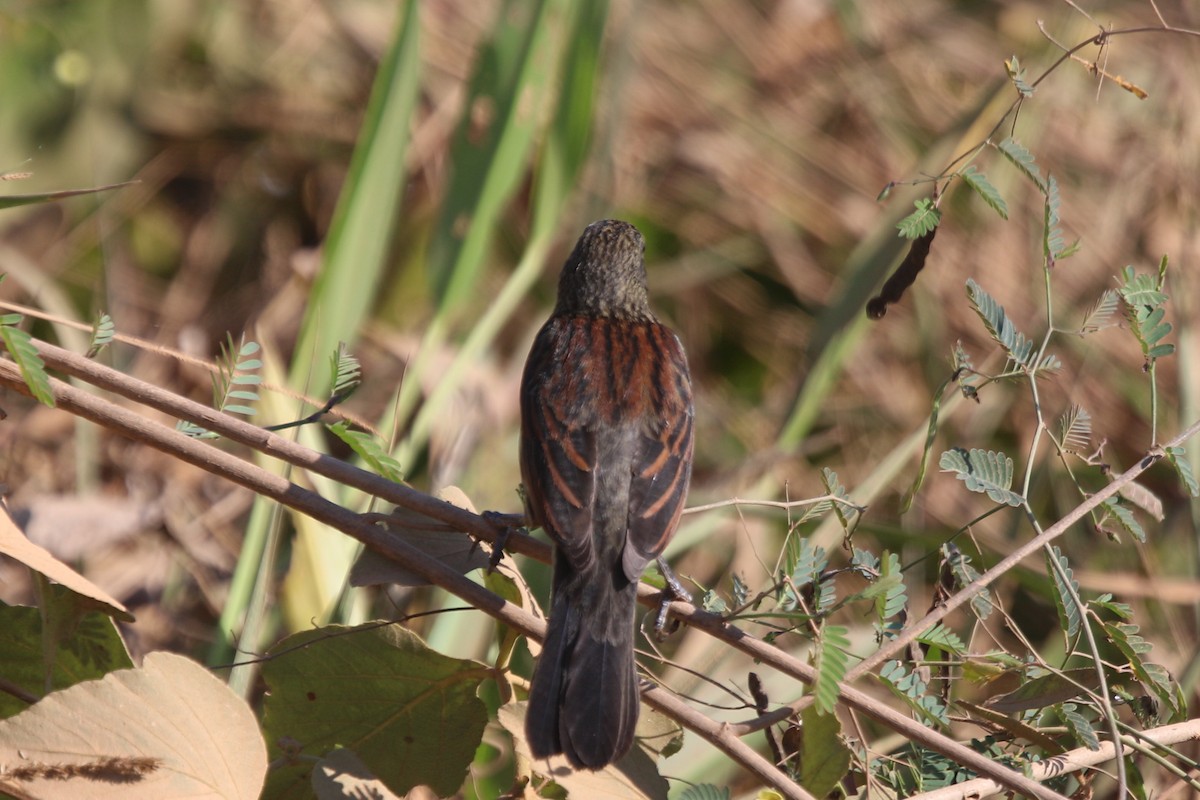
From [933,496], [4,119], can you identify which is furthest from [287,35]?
[933,496]

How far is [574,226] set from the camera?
21.4ft

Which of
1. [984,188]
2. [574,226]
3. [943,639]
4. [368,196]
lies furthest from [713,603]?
[574,226]

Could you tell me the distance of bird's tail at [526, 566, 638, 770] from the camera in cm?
228

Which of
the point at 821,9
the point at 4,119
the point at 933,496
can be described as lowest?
the point at 933,496

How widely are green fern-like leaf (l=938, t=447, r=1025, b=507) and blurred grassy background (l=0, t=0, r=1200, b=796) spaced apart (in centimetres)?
145

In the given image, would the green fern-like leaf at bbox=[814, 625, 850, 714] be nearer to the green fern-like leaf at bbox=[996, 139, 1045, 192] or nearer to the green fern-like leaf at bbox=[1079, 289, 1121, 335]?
the green fern-like leaf at bbox=[1079, 289, 1121, 335]

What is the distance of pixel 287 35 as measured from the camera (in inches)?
271

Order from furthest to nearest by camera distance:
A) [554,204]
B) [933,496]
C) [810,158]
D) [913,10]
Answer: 1. [913,10]
2. [810,158]
3. [933,496]
4. [554,204]

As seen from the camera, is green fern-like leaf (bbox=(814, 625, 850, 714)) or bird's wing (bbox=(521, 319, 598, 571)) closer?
green fern-like leaf (bbox=(814, 625, 850, 714))

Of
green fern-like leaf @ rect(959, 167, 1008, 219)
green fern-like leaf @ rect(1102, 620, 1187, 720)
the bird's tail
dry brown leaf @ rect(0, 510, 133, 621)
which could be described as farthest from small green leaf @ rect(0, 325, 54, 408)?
green fern-like leaf @ rect(1102, 620, 1187, 720)

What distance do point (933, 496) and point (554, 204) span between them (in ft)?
8.05

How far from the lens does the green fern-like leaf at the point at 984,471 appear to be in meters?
2.31

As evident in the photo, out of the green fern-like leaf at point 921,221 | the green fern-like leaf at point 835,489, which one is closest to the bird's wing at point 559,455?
the green fern-like leaf at point 835,489

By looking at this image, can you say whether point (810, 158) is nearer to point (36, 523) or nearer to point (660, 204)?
point (660, 204)
